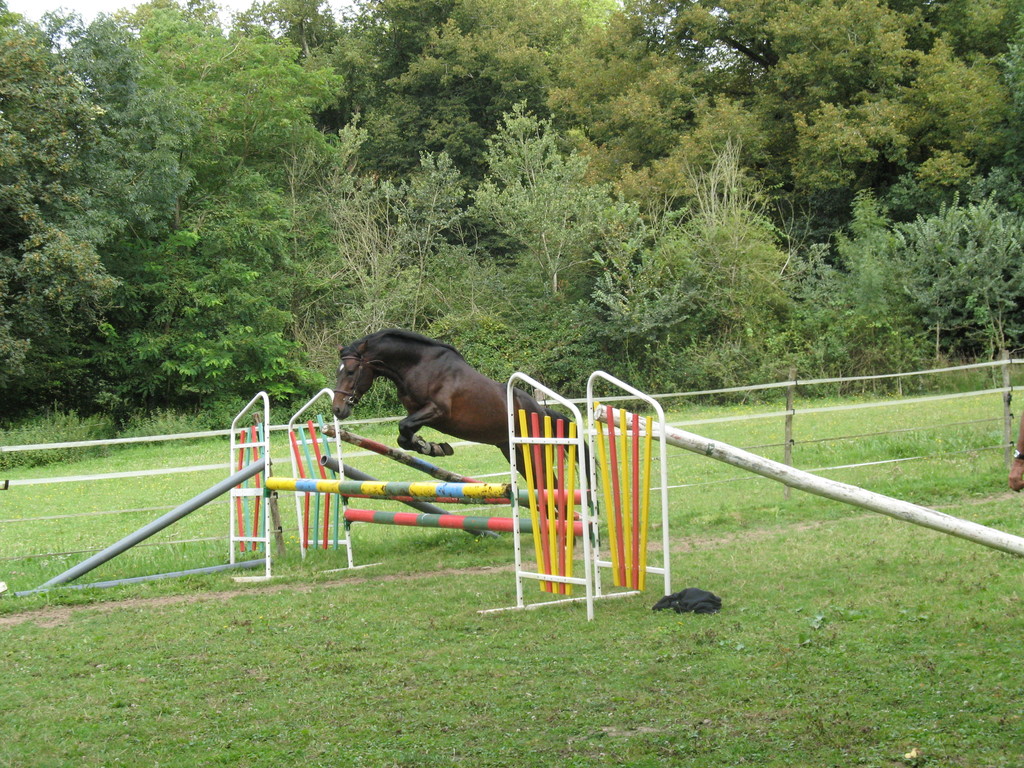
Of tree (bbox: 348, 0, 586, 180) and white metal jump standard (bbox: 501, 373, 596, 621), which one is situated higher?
tree (bbox: 348, 0, 586, 180)

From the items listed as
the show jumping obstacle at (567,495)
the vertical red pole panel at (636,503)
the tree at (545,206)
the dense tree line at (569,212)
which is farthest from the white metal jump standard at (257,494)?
the tree at (545,206)

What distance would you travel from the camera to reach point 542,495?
6.53 meters

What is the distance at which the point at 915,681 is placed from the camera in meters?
4.57

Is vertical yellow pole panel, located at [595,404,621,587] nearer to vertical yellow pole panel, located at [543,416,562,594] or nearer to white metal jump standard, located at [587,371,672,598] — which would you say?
white metal jump standard, located at [587,371,672,598]

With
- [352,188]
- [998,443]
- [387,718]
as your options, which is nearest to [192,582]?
[387,718]

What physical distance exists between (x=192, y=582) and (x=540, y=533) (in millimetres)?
3343

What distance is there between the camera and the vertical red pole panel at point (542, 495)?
652 centimetres

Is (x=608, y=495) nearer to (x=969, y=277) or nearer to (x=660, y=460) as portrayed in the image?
(x=660, y=460)

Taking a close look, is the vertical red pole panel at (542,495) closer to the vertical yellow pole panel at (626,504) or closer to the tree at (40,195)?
the vertical yellow pole panel at (626,504)

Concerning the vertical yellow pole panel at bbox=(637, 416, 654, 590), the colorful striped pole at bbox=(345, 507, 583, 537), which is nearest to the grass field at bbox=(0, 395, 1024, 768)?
the vertical yellow pole panel at bbox=(637, 416, 654, 590)

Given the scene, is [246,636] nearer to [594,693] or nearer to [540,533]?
[540,533]

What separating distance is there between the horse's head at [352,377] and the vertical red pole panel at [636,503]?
9.62 feet

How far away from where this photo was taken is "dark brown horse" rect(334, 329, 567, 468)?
336 inches

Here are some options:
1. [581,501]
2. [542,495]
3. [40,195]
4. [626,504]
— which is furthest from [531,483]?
[40,195]
